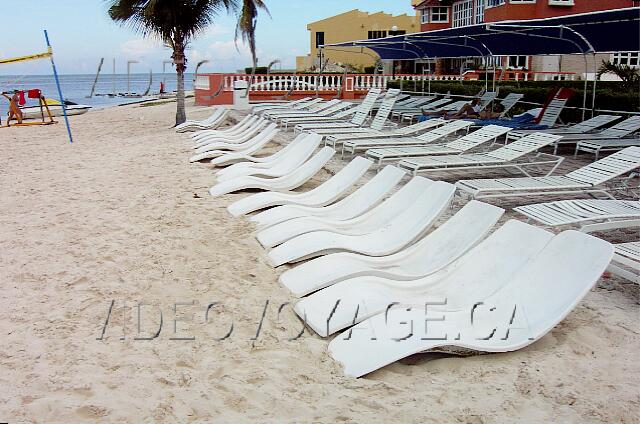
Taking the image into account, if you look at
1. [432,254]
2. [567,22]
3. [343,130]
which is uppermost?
[567,22]

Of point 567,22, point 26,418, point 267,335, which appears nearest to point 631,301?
point 267,335

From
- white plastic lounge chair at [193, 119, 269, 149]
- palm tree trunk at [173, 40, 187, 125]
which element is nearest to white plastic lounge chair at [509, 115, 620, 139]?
white plastic lounge chair at [193, 119, 269, 149]

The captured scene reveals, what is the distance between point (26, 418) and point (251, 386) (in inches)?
39.2

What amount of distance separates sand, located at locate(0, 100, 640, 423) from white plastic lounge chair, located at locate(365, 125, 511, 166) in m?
3.17

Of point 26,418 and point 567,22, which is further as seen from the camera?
point 567,22

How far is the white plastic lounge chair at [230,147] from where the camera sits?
9500mm

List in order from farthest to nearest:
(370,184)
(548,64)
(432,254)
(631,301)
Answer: (548,64)
(370,184)
(432,254)
(631,301)

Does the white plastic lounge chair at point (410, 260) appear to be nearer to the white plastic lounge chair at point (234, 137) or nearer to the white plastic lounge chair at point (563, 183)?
the white plastic lounge chair at point (563, 183)

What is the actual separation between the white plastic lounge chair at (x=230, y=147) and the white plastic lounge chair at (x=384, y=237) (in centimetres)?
470

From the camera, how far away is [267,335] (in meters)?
3.58

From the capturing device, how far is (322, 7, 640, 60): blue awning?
8890 millimetres

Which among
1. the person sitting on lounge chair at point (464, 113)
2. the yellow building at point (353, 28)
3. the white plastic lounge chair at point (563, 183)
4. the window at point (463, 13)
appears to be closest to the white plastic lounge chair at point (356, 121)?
the person sitting on lounge chair at point (464, 113)

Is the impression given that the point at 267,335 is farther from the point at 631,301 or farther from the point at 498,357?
the point at 631,301

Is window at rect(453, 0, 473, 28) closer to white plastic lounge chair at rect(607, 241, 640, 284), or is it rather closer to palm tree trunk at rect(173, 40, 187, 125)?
palm tree trunk at rect(173, 40, 187, 125)
